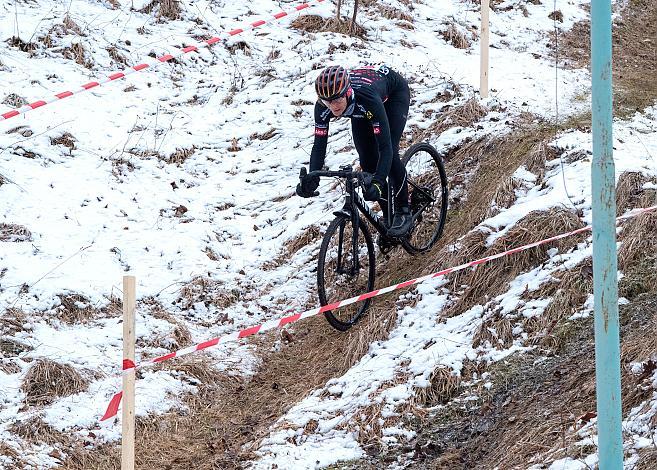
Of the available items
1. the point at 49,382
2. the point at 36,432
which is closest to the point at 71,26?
the point at 49,382

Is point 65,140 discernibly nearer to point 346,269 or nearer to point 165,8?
point 165,8

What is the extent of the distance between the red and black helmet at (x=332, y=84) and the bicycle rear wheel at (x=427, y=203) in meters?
1.42

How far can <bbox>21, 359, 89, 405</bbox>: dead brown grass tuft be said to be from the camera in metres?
5.62

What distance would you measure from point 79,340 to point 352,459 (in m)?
2.67

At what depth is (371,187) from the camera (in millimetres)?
6398

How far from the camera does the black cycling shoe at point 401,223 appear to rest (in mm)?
6980

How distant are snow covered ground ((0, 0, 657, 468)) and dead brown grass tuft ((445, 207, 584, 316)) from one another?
157mm

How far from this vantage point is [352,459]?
16.1 ft

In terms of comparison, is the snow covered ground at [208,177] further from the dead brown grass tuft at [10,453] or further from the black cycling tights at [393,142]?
the black cycling tights at [393,142]

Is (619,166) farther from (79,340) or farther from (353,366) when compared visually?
(79,340)

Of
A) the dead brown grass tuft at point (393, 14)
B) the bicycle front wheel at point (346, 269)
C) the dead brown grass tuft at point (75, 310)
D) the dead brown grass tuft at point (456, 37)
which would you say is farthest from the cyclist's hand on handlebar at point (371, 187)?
the dead brown grass tuft at point (393, 14)

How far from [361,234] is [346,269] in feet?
1.20

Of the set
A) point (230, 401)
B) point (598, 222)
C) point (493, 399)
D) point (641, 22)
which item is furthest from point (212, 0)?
point (598, 222)

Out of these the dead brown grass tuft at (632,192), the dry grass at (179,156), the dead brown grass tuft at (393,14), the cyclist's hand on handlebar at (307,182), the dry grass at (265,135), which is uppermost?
the dead brown grass tuft at (393,14)
